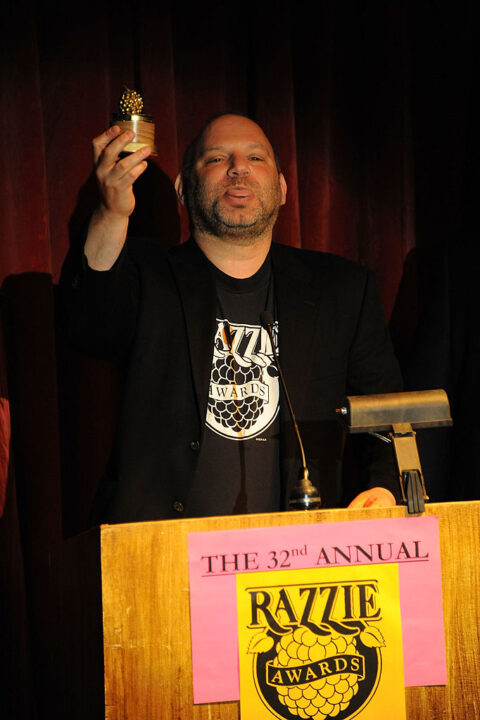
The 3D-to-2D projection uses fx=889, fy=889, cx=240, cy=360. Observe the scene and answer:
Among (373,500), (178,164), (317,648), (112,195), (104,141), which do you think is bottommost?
(317,648)

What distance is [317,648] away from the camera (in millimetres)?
1248

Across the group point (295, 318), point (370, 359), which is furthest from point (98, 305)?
point (370, 359)

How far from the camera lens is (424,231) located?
277 centimetres

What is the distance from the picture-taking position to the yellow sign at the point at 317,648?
124cm

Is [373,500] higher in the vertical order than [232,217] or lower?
lower

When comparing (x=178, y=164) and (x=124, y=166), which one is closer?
(x=124, y=166)

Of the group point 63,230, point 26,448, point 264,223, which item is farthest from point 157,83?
point 26,448

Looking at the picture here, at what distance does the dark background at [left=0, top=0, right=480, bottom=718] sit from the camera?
7.61 feet

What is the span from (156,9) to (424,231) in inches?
40.7

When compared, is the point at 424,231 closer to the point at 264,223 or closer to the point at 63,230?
the point at 264,223

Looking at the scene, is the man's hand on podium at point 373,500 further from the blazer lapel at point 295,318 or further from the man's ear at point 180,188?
the man's ear at point 180,188

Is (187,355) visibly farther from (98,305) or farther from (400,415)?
(400,415)

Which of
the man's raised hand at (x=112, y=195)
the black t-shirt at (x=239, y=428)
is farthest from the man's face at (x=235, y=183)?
the man's raised hand at (x=112, y=195)

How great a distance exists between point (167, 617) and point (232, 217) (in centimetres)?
111
